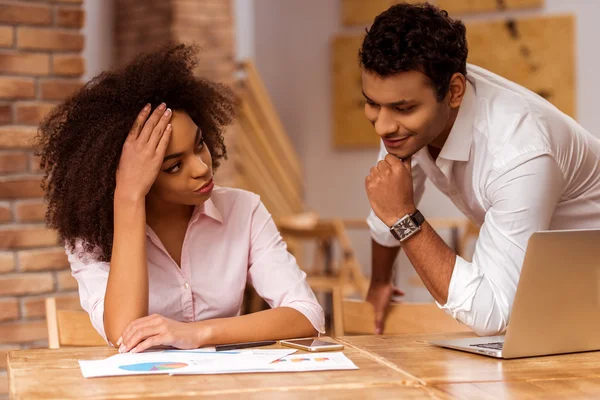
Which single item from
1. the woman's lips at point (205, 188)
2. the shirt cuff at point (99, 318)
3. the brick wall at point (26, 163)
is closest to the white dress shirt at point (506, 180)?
the woman's lips at point (205, 188)

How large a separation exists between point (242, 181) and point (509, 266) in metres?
4.58

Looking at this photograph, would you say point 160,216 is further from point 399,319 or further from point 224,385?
point 224,385

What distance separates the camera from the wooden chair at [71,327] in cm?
192

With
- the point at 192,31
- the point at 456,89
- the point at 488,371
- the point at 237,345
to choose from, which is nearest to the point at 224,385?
the point at 237,345

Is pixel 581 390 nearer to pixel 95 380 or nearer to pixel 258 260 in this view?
pixel 95 380

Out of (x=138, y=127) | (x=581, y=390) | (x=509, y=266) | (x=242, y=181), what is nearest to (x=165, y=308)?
(x=138, y=127)

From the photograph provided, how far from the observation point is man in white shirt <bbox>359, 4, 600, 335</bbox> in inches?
66.7

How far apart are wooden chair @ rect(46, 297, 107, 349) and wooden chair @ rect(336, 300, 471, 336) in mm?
601

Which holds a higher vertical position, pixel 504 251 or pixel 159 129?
pixel 159 129

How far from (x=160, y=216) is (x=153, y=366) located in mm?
666

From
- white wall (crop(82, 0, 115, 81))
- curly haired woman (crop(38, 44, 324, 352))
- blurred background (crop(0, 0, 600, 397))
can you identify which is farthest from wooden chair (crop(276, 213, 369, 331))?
curly haired woman (crop(38, 44, 324, 352))

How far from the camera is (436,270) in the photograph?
1721 mm

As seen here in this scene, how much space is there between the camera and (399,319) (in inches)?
83.4

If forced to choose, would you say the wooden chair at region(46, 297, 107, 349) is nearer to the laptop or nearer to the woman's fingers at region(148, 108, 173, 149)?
the woman's fingers at region(148, 108, 173, 149)
